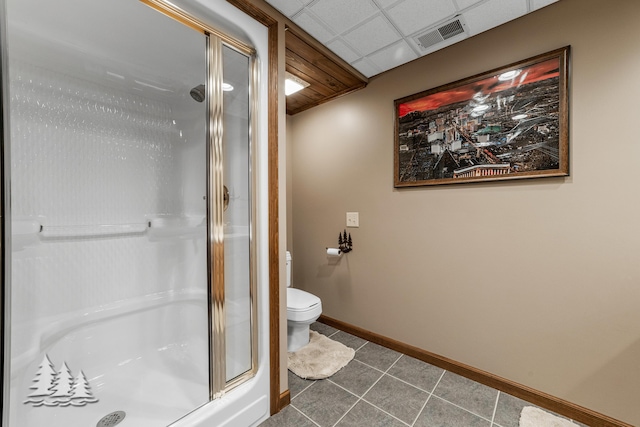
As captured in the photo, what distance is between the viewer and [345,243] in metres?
2.49

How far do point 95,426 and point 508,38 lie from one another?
3132 mm

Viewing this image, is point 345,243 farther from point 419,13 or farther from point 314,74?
point 419,13

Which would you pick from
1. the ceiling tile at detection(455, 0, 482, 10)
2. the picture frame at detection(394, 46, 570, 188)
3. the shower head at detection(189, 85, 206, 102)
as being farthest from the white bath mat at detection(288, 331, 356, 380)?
the ceiling tile at detection(455, 0, 482, 10)

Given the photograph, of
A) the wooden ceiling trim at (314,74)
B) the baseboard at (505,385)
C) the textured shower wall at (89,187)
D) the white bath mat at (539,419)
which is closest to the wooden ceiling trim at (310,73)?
the wooden ceiling trim at (314,74)

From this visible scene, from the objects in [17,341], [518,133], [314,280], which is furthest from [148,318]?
[518,133]

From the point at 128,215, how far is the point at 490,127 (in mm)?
2506

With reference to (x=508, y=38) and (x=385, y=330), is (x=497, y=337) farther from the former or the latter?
(x=508, y=38)

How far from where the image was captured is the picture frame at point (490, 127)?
4.97 feet

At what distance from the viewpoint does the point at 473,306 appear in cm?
183

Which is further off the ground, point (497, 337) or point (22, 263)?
point (22, 263)

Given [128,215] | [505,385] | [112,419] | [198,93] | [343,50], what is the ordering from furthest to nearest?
[343,50], [128,215], [505,385], [198,93], [112,419]

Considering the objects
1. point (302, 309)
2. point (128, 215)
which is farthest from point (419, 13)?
point (128, 215)

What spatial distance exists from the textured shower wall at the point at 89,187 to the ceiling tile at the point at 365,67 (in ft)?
4.83

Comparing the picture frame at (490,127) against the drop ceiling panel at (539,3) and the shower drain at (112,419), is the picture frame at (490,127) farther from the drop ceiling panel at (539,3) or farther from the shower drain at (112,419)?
the shower drain at (112,419)
